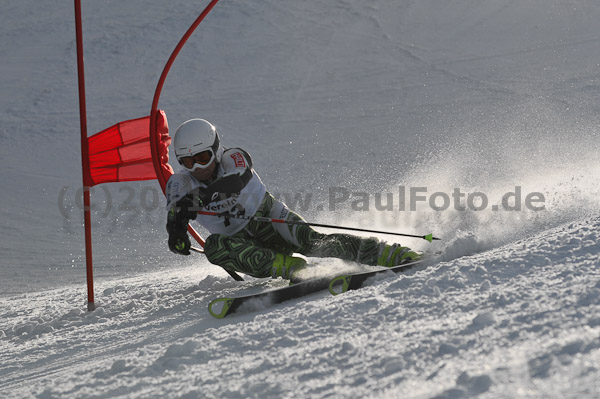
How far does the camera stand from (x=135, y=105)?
11.6 metres

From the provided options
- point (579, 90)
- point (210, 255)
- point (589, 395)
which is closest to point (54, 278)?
point (210, 255)

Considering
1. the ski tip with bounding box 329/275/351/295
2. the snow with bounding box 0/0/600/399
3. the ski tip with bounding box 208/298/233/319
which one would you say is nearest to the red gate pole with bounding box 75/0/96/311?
the snow with bounding box 0/0/600/399

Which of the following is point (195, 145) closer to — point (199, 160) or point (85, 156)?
point (199, 160)

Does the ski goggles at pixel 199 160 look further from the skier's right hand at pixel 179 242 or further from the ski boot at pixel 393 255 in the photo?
the ski boot at pixel 393 255

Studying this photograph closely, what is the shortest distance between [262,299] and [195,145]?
1.14 meters

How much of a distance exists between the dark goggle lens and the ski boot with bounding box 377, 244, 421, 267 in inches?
46.8

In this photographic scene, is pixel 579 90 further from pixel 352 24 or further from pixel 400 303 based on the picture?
pixel 400 303

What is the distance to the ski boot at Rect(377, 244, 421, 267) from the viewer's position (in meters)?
4.02

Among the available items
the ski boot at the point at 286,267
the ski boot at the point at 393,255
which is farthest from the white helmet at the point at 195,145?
the ski boot at the point at 393,255

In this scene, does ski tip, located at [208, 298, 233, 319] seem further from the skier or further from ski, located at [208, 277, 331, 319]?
the skier

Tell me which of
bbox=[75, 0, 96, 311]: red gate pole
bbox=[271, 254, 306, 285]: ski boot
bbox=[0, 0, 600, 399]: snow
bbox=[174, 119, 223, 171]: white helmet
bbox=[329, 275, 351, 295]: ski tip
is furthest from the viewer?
bbox=[75, 0, 96, 311]: red gate pole

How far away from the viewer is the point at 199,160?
13.8 ft

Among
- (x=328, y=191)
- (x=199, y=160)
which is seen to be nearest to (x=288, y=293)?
(x=199, y=160)

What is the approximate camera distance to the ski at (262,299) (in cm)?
350
